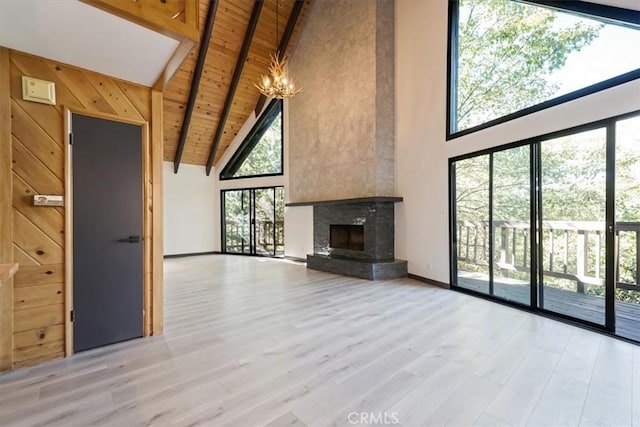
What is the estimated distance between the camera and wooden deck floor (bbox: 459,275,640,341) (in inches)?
117

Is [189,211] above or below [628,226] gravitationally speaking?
above

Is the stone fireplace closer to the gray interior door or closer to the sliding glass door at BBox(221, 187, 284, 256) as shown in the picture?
the sliding glass door at BBox(221, 187, 284, 256)

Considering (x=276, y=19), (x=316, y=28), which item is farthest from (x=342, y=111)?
(x=276, y=19)

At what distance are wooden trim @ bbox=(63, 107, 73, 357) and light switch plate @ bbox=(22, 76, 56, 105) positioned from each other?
0.42ft

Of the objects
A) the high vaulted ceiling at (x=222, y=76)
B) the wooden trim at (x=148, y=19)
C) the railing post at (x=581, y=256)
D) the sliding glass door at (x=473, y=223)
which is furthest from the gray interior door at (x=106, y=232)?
the railing post at (x=581, y=256)

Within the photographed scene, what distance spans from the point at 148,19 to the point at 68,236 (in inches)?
76.3

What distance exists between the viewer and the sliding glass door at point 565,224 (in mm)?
2912

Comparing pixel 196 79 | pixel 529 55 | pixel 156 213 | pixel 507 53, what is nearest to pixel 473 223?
pixel 529 55

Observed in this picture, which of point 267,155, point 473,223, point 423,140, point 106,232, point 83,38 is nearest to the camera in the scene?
point 83,38

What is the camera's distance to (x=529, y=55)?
3.79 m

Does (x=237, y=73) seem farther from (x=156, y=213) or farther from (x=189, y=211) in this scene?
(x=156, y=213)

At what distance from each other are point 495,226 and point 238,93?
A: 7.15m

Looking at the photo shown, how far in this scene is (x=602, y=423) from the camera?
1.68 m

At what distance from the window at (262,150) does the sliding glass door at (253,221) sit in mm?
605
